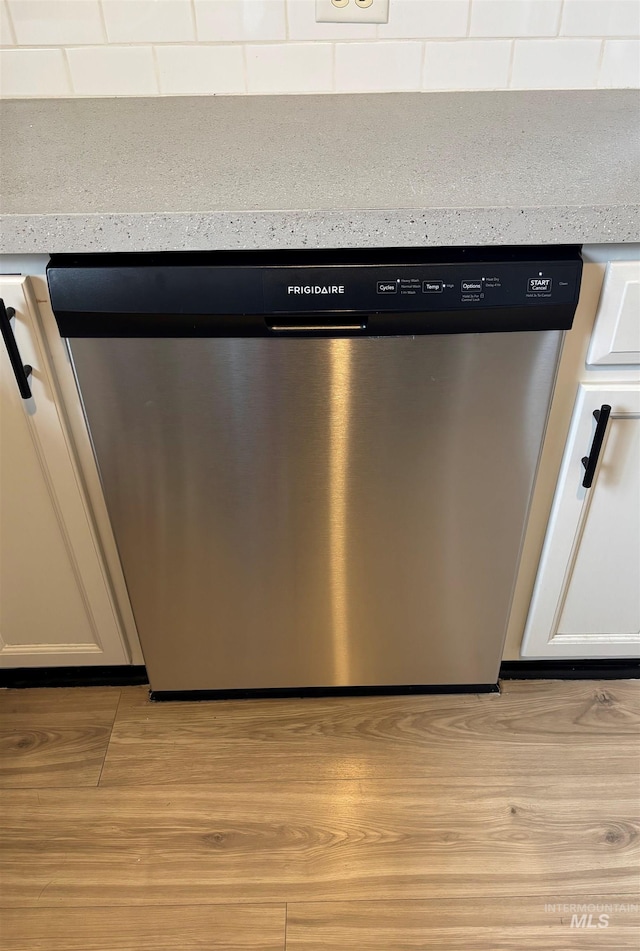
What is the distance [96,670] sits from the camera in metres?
1.44

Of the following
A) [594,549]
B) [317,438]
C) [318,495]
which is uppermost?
[317,438]

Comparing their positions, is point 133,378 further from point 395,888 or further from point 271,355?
point 395,888

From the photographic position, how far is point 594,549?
3.95ft

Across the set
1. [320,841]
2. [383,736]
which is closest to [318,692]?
[383,736]

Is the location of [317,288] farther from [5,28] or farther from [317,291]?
[5,28]

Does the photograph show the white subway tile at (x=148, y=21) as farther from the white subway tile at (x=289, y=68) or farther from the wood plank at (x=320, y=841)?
the wood plank at (x=320, y=841)

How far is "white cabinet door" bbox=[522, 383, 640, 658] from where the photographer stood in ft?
3.50

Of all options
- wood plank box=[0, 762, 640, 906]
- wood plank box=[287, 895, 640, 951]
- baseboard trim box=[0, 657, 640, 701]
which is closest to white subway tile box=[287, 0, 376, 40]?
baseboard trim box=[0, 657, 640, 701]

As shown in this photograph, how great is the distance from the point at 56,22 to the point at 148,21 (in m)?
0.16

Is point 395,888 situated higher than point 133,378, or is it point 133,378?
point 133,378

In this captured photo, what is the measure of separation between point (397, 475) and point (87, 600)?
59 cm

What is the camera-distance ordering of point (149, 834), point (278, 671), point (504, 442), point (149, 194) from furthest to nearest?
point (278, 671), point (149, 834), point (504, 442), point (149, 194)

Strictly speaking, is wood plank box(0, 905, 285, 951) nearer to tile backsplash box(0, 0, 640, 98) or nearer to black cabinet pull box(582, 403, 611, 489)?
black cabinet pull box(582, 403, 611, 489)

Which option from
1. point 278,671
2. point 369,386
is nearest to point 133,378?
point 369,386
